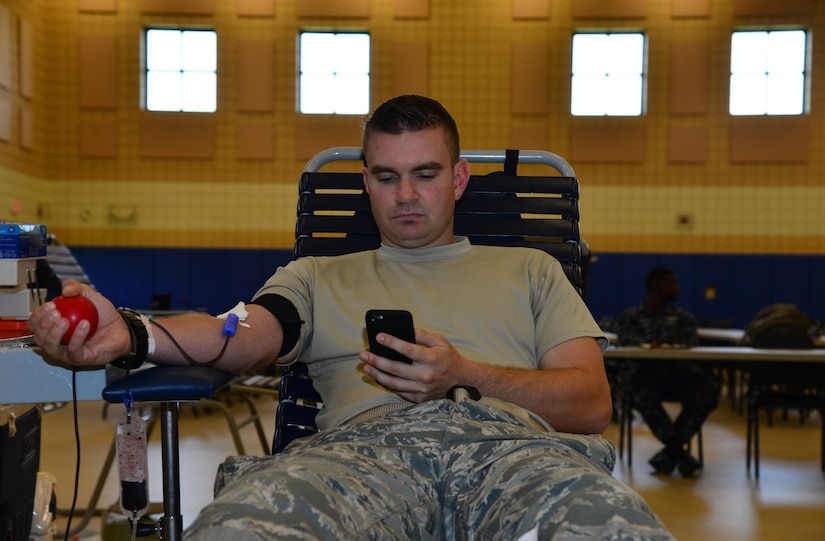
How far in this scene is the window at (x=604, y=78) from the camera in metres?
9.35

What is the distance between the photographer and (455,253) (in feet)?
6.27

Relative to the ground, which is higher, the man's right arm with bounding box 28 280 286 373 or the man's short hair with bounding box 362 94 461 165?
the man's short hair with bounding box 362 94 461 165

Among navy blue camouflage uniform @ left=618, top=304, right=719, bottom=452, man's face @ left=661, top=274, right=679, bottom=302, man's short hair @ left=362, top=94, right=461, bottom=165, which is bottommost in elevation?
navy blue camouflage uniform @ left=618, top=304, right=719, bottom=452

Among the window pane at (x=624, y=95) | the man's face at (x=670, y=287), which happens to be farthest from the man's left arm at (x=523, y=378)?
the window pane at (x=624, y=95)

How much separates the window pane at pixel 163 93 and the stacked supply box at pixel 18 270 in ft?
25.7

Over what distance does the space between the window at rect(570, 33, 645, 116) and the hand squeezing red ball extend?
8.54 meters

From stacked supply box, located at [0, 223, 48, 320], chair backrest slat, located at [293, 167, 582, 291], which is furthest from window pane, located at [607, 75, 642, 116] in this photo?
stacked supply box, located at [0, 223, 48, 320]

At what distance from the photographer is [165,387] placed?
1.29 m

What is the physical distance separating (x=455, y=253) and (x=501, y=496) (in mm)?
762

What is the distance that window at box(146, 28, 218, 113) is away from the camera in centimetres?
941

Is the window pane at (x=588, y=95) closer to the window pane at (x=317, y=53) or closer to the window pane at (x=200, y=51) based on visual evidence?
the window pane at (x=317, y=53)

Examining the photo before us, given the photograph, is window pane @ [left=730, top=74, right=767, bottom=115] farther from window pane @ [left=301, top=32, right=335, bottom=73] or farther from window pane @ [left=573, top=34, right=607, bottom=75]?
window pane @ [left=301, top=32, right=335, bottom=73]

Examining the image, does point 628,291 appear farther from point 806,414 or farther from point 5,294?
point 5,294

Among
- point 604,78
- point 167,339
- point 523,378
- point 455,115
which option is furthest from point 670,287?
point 604,78
